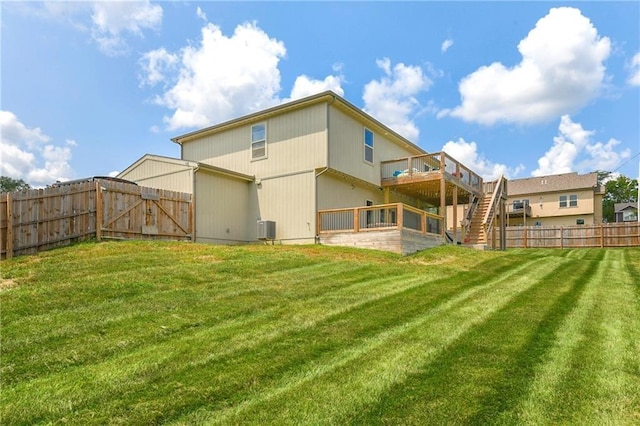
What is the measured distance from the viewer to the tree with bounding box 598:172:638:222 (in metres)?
53.2

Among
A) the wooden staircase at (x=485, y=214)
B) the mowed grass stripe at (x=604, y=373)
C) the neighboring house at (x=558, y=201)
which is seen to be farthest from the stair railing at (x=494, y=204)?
the neighboring house at (x=558, y=201)

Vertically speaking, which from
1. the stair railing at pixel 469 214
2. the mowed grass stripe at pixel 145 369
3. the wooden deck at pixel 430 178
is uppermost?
the wooden deck at pixel 430 178

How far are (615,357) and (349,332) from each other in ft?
9.05

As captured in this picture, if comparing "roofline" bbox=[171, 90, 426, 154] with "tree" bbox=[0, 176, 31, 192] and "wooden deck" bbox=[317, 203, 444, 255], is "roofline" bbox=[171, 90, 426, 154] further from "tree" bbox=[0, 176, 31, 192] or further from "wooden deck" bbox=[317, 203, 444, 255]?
"tree" bbox=[0, 176, 31, 192]

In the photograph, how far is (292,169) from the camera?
591 inches

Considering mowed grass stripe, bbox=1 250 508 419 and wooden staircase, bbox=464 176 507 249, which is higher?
wooden staircase, bbox=464 176 507 249

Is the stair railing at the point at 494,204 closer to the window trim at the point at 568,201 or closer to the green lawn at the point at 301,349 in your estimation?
the green lawn at the point at 301,349

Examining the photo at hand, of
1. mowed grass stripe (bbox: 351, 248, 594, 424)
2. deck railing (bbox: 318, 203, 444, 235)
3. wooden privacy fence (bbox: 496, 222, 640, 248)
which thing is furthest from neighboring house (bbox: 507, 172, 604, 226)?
mowed grass stripe (bbox: 351, 248, 594, 424)

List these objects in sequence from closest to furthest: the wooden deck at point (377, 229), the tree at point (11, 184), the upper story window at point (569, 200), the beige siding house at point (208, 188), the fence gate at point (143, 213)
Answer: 1. the fence gate at point (143, 213)
2. the wooden deck at point (377, 229)
3. the beige siding house at point (208, 188)
4. the upper story window at point (569, 200)
5. the tree at point (11, 184)

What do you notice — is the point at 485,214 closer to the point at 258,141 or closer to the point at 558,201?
the point at 258,141

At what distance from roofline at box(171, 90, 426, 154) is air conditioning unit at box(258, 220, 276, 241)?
14.0ft

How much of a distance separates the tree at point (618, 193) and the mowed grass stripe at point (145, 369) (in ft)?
203

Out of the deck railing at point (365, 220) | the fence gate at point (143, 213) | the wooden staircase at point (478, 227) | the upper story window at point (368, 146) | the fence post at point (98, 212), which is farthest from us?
the wooden staircase at point (478, 227)

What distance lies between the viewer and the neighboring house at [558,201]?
34375mm
